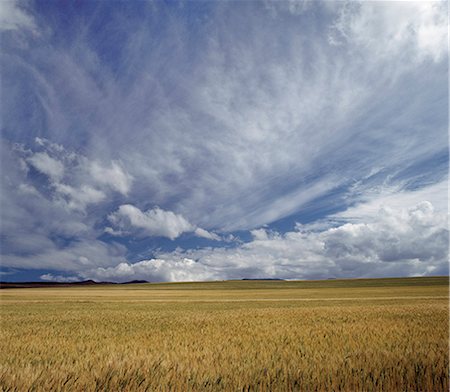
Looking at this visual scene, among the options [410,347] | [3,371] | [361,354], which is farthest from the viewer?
[410,347]

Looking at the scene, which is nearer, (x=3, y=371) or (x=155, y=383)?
(x=155, y=383)

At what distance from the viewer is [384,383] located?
5.51 metres

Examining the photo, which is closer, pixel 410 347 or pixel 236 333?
pixel 410 347

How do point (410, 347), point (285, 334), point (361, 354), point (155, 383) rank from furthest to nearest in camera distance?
point (285, 334) → point (410, 347) → point (361, 354) → point (155, 383)

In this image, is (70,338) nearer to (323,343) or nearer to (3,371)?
(3,371)

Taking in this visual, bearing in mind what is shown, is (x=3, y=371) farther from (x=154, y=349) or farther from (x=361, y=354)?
(x=361, y=354)

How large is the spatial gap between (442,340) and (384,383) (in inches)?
172

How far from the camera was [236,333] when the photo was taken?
35.7 ft

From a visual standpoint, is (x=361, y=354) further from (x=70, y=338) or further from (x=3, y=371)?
(x=70, y=338)

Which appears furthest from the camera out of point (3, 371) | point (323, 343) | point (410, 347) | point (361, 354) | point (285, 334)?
point (285, 334)

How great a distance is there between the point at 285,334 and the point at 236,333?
1.60 metres

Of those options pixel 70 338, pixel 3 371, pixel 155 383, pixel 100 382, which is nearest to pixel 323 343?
pixel 155 383

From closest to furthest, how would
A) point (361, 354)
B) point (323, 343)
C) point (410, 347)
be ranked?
point (361, 354)
point (410, 347)
point (323, 343)

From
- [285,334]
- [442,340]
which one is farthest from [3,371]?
[442,340]
